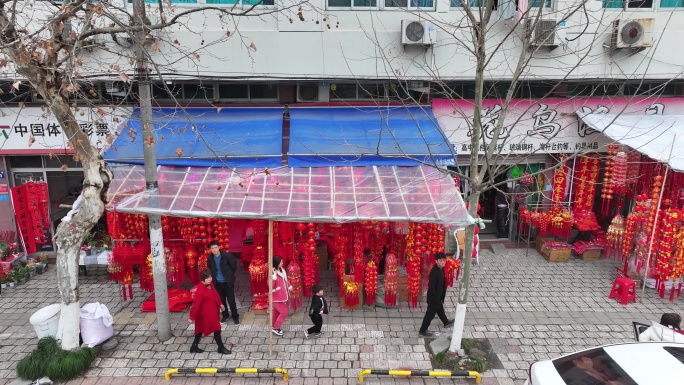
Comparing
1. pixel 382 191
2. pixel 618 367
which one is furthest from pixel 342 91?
pixel 618 367

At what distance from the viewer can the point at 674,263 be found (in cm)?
913

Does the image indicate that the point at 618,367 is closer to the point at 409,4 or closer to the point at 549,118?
the point at 549,118

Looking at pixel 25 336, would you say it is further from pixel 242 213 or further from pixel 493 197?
pixel 493 197

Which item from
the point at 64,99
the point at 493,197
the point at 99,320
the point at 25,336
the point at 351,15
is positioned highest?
the point at 351,15

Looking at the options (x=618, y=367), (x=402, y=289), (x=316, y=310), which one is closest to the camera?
(x=618, y=367)

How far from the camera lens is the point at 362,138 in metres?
9.62

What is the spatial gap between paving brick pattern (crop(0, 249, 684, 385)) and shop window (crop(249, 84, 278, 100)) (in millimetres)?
4297

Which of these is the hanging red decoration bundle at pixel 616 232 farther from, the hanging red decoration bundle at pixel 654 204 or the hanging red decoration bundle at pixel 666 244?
the hanging red decoration bundle at pixel 666 244

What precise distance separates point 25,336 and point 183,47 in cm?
622

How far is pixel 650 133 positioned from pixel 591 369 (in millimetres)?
7022

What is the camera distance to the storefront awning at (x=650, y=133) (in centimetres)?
873

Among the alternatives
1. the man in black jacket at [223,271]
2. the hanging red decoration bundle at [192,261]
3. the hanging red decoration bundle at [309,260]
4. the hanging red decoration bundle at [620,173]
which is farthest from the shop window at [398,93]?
the hanging red decoration bundle at [192,261]

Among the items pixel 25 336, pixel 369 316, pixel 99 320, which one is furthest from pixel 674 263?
pixel 25 336

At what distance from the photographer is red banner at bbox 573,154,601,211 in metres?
11.2
